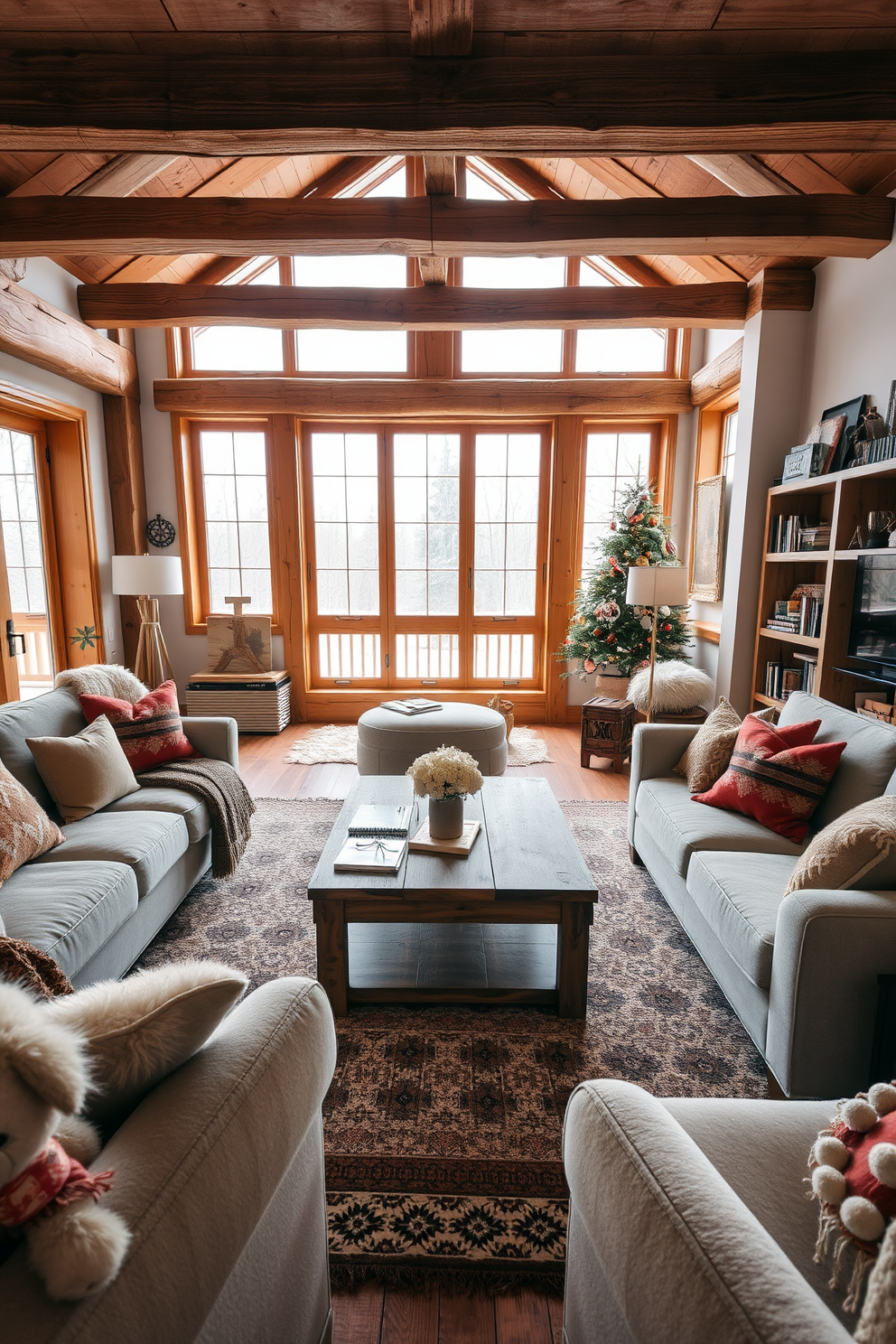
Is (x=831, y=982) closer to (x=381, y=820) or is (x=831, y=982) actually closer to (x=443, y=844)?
(x=443, y=844)

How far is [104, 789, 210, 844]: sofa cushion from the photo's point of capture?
8.17 feet

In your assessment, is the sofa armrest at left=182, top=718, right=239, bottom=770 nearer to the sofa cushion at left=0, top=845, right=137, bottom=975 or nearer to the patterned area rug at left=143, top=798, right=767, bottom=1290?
the patterned area rug at left=143, top=798, right=767, bottom=1290

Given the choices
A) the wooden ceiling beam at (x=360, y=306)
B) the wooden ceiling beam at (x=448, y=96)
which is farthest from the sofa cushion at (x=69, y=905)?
the wooden ceiling beam at (x=360, y=306)

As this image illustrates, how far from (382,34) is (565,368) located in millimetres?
3010

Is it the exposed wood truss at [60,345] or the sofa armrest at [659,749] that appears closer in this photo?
the sofa armrest at [659,749]

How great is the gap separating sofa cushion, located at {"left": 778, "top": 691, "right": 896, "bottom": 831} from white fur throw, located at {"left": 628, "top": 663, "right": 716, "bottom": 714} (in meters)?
1.85

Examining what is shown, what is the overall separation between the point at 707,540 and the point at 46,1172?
4884 mm

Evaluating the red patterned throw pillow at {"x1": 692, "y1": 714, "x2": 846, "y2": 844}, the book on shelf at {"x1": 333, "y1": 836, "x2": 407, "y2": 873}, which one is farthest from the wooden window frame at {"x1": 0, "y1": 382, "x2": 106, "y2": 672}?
the red patterned throw pillow at {"x1": 692, "y1": 714, "x2": 846, "y2": 844}

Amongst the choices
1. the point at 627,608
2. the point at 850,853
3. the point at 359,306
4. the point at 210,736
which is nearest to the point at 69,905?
the point at 210,736

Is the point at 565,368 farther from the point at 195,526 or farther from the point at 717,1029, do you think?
the point at 717,1029

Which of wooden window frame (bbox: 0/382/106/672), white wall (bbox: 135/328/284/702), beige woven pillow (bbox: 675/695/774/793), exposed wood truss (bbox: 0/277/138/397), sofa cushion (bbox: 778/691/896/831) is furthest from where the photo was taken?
white wall (bbox: 135/328/284/702)

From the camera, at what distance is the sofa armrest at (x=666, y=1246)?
0.64m

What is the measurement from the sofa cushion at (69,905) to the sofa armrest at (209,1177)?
3.06 ft

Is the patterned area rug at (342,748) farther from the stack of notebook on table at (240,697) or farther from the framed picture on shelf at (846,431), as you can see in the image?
the framed picture on shelf at (846,431)
